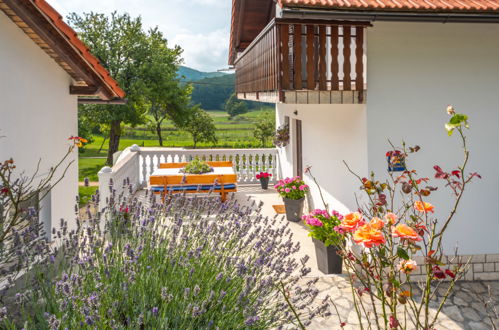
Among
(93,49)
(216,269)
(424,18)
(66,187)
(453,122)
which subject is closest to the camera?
(453,122)

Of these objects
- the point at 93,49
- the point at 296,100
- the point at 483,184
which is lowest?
the point at 483,184

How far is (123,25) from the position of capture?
3253 cm

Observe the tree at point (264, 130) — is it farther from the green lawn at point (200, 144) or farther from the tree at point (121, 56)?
the tree at point (121, 56)

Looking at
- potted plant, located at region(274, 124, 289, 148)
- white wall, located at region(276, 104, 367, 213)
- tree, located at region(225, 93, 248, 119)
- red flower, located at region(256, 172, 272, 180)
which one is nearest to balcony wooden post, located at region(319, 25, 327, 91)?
white wall, located at region(276, 104, 367, 213)

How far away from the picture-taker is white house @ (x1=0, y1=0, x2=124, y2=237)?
5953 millimetres

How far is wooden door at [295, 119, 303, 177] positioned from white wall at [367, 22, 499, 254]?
5.08 metres

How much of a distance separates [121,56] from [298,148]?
2351 centimetres

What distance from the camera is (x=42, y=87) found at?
721 centimetres

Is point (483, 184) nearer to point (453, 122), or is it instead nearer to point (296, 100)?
point (296, 100)

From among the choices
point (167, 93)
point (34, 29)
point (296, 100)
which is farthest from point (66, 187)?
point (167, 93)

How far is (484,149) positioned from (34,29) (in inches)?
272

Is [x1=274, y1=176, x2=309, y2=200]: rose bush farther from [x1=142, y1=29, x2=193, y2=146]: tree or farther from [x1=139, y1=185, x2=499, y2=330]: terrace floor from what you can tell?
[x1=142, y1=29, x2=193, y2=146]: tree

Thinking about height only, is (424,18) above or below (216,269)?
above

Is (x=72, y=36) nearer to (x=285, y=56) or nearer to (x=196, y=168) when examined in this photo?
(x=285, y=56)
